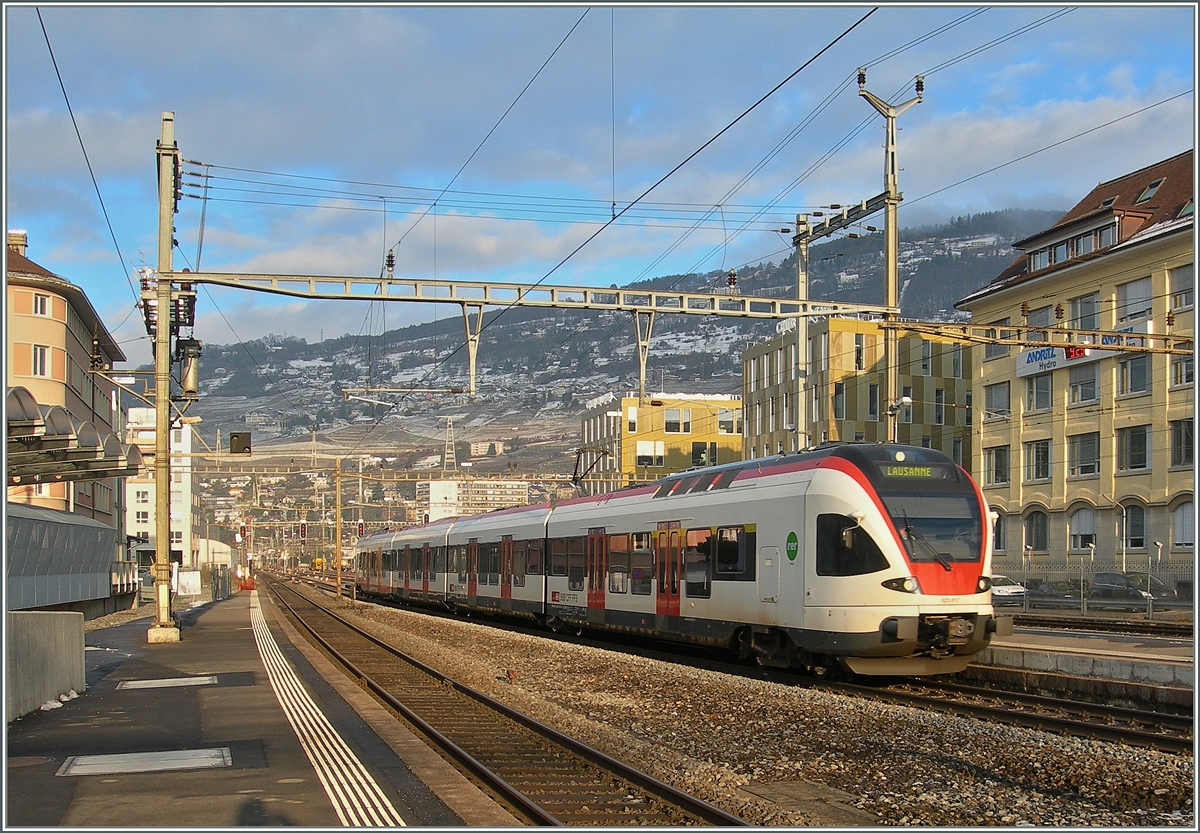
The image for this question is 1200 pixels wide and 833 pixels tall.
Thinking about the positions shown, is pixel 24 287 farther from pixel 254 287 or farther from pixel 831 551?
pixel 831 551

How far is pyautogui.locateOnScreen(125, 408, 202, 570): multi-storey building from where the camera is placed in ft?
272

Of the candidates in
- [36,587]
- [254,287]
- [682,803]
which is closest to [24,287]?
[36,587]

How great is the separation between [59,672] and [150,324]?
536 inches

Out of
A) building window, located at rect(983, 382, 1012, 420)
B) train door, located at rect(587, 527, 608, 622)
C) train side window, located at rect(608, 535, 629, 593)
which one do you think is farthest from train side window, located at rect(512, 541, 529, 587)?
building window, located at rect(983, 382, 1012, 420)

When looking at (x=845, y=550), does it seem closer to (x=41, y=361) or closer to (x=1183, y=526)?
(x=1183, y=526)

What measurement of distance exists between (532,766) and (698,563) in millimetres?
9906

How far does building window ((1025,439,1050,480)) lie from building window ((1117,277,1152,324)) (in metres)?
7.13

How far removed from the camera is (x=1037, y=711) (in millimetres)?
14031

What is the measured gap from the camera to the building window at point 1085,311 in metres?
49.1

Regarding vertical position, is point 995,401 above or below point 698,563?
above

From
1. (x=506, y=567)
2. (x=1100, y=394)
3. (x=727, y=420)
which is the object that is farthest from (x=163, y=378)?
(x=727, y=420)

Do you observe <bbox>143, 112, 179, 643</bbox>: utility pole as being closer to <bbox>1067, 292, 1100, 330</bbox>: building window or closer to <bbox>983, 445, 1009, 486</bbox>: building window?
<bbox>1067, 292, 1100, 330</bbox>: building window

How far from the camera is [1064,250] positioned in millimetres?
51906

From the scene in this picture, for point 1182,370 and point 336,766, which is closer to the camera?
point 336,766
